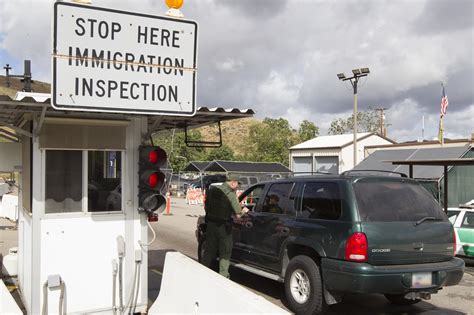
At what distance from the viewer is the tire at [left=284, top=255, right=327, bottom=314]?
6172 millimetres

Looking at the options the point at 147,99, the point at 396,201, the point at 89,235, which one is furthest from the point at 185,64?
the point at 396,201

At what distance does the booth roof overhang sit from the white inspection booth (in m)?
0.01

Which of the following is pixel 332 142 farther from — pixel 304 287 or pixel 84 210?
pixel 84 210

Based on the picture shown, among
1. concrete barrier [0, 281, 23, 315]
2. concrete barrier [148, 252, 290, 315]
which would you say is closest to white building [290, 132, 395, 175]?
concrete barrier [148, 252, 290, 315]

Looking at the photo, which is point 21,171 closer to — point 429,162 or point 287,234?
point 287,234

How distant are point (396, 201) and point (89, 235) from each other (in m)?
3.80

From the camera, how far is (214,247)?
7.73m

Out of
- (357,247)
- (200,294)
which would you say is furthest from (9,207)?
(357,247)

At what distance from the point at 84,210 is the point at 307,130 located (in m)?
56.7

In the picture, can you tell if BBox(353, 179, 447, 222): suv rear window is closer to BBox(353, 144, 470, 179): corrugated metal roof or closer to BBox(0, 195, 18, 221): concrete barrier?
BBox(0, 195, 18, 221): concrete barrier

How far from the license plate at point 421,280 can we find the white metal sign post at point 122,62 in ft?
10.7

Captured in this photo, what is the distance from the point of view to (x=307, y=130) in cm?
6138

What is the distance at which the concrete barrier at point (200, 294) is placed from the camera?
383 centimetres

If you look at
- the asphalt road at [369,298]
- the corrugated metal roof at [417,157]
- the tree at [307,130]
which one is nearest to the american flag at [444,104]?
the corrugated metal roof at [417,157]
